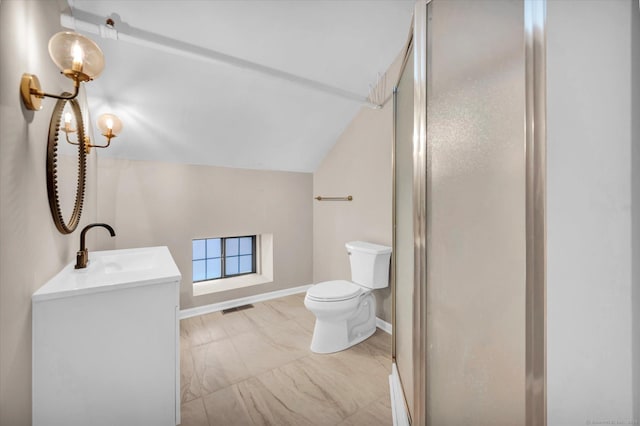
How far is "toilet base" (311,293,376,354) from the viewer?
205cm

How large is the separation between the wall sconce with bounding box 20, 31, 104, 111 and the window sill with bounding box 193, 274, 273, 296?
2277mm

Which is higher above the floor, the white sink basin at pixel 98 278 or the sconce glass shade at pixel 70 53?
the sconce glass shade at pixel 70 53

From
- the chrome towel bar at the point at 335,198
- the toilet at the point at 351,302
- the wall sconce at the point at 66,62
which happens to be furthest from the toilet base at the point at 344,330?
the wall sconce at the point at 66,62

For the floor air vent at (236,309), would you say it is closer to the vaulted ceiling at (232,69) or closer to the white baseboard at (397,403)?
the vaulted ceiling at (232,69)

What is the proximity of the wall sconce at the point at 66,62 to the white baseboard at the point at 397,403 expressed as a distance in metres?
2.03

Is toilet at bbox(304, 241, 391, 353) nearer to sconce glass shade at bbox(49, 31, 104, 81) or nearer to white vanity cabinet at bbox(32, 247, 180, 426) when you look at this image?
white vanity cabinet at bbox(32, 247, 180, 426)

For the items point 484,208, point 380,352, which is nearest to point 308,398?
point 380,352

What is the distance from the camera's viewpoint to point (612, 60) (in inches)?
20.1

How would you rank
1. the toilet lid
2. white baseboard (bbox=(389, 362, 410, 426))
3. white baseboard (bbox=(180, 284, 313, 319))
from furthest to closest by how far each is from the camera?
white baseboard (bbox=(180, 284, 313, 319)), the toilet lid, white baseboard (bbox=(389, 362, 410, 426))

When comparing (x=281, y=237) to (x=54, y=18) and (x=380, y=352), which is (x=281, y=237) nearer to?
(x=380, y=352)

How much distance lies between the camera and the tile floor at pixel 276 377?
1.44 metres

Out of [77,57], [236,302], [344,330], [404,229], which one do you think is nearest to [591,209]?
[404,229]

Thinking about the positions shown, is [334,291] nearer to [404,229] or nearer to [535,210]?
[404,229]

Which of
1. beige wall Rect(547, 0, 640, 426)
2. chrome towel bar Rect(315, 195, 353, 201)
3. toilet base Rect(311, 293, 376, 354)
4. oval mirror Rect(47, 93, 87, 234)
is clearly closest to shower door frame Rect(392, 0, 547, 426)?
beige wall Rect(547, 0, 640, 426)
